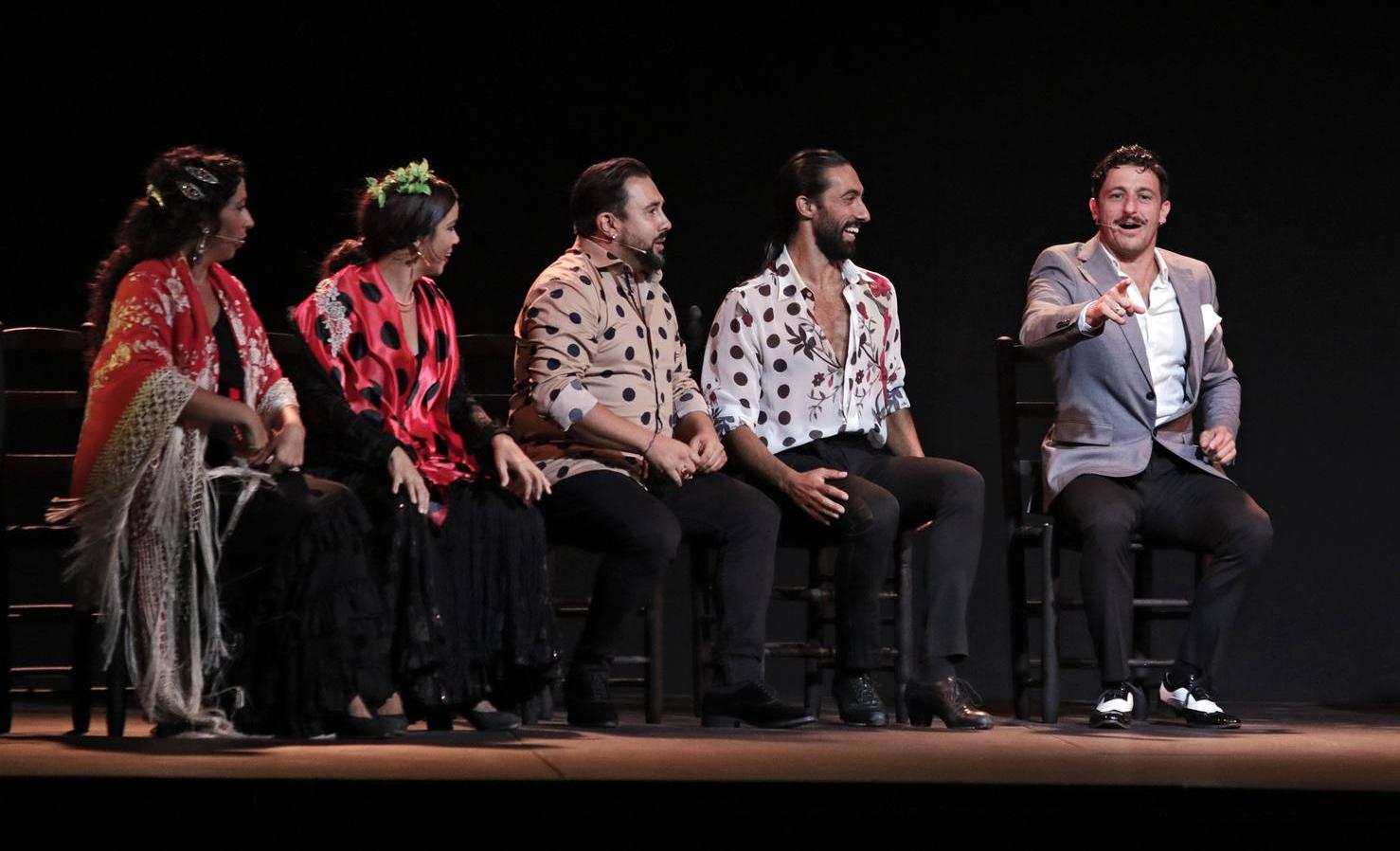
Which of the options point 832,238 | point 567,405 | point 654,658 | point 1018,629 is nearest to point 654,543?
point 567,405

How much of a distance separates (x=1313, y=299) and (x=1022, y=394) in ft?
2.77

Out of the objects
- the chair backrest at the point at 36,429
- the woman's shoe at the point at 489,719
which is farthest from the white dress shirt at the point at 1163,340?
the chair backrest at the point at 36,429

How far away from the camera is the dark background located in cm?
511

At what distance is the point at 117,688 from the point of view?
348 centimetres

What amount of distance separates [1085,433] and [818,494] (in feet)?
2.37

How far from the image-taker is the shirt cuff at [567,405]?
152 inches

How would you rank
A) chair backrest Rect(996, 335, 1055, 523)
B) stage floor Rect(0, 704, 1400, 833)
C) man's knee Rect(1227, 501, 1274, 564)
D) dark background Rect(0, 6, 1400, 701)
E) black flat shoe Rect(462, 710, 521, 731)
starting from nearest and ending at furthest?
stage floor Rect(0, 704, 1400, 833)
black flat shoe Rect(462, 710, 521, 731)
man's knee Rect(1227, 501, 1274, 564)
chair backrest Rect(996, 335, 1055, 523)
dark background Rect(0, 6, 1400, 701)

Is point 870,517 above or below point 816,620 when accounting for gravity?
above

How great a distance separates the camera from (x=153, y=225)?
363cm

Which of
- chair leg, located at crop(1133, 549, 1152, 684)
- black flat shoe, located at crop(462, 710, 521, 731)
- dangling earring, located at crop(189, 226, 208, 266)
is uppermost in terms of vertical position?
dangling earring, located at crop(189, 226, 208, 266)

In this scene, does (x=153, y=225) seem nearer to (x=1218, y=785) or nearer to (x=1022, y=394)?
(x=1218, y=785)

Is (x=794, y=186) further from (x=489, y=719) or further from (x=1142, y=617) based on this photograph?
(x=489, y=719)

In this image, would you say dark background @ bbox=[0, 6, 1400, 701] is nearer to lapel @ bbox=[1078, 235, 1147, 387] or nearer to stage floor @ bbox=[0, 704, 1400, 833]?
lapel @ bbox=[1078, 235, 1147, 387]

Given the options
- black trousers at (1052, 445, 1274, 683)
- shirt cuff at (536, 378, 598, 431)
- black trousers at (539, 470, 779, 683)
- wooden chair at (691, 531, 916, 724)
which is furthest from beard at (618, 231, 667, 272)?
black trousers at (1052, 445, 1274, 683)
